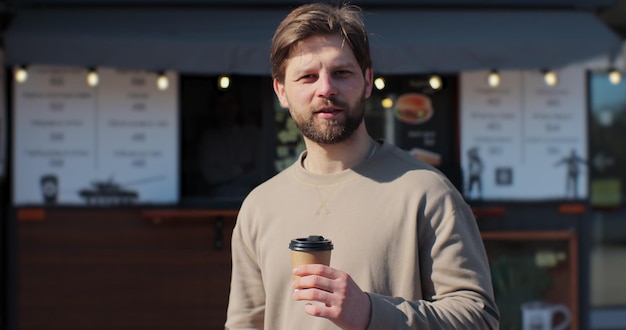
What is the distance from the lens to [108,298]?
6.59 meters

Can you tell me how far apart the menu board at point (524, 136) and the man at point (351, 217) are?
441cm

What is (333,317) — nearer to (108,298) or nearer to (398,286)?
(398,286)

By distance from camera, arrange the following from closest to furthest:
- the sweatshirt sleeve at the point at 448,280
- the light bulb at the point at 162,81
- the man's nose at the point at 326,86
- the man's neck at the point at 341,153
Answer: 1. the sweatshirt sleeve at the point at 448,280
2. the man's nose at the point at 326,86
3. the man's neck at the point at 341,153
4. the light bulb at the point at 162,81

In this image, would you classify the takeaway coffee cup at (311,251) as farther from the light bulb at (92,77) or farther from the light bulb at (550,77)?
the light bulb at (550,77)

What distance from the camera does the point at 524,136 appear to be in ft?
22.6

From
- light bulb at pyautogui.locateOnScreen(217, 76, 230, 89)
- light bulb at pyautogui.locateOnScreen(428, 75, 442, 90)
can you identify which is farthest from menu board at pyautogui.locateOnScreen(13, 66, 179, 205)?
light bulb at pyautogui.locateOnScreen(428, 75, 442, 90)

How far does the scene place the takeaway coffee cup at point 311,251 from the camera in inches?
79.2

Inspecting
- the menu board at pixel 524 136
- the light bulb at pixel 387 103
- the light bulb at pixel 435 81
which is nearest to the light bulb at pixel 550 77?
the menu board at pixel 524 136

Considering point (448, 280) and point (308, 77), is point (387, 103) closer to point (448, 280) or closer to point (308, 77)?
point (308, 77)

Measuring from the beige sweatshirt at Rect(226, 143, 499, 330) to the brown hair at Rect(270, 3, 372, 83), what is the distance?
0.30m

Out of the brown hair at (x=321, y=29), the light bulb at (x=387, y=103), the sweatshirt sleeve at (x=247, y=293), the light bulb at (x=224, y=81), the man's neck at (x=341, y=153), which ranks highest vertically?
the light bulb at (x=224, y=81)

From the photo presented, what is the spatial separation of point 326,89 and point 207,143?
4572 mm

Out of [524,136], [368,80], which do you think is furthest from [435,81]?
[368,80]

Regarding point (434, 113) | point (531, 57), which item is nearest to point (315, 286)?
point (531, 57)
